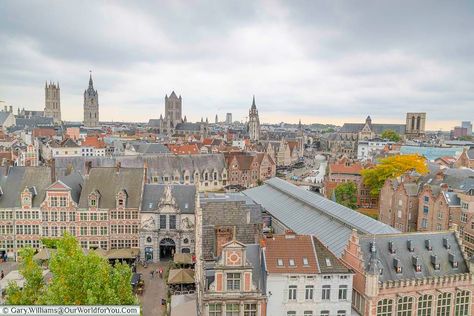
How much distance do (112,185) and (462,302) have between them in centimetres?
4555

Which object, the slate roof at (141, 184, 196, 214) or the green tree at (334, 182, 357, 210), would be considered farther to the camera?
the green tree at (334, 182, 357, 210)

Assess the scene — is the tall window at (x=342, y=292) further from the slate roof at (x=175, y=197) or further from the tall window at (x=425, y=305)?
the slate roof at (x=175, y=197)

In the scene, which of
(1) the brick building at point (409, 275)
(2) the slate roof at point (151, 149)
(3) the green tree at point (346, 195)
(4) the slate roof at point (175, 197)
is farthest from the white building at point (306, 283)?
(2) the slate roof at point (151, 149)

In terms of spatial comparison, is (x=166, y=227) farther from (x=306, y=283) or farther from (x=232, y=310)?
(x=306, y=283)

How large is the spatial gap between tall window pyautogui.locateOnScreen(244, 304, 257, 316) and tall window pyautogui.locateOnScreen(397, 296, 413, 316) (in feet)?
39.3

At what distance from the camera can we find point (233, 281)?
31.5 metres

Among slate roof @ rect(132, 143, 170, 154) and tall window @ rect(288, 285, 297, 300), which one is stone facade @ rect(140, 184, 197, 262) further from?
slate roof @ rect(132, 143, 170, 154)

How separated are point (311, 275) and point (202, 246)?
35.4 ft

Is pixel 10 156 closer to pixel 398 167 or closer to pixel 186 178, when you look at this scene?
pixel 186 178

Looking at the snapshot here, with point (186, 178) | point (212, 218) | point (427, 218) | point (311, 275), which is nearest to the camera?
point (311, 275)

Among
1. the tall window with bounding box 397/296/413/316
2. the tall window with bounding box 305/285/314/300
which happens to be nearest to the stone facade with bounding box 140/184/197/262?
the tall window with bounding box 305/285/314/300

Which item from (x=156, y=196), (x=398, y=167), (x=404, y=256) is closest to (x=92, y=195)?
(x=156, y=196)

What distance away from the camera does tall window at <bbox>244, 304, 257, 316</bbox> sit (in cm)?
3195

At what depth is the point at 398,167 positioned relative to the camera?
82.4m
